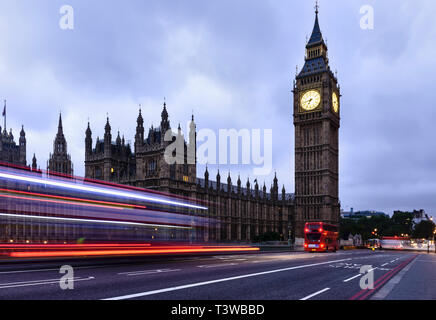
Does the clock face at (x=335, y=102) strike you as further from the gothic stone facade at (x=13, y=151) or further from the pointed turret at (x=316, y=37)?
the gothic stone facade at (x=13, y=151)

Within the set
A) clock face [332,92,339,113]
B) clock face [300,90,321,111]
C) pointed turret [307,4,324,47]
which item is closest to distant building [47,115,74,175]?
clock face [300,90,321,111]

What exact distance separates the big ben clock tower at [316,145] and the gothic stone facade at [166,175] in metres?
12.2

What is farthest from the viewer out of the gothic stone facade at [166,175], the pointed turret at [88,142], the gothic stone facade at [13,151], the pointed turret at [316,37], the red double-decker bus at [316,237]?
the pointed turret at [316,37]

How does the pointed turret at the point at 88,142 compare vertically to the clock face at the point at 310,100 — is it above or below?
below

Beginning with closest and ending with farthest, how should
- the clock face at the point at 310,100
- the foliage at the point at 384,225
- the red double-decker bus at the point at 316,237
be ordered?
the red double-decker bus at the point at 316,237
the clock face at the point at 310,100
the foliage at the point at 384,225

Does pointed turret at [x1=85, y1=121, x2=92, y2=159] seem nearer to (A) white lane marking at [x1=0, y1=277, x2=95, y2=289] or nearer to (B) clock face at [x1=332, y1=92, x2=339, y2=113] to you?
(B) clock face at [x1=332, y1=92, x2=339, y2=113]

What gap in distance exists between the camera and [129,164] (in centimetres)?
8738

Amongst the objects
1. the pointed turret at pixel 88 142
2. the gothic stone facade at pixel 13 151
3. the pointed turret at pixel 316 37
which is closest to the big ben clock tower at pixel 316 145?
the pointed turret at pixel 316 37

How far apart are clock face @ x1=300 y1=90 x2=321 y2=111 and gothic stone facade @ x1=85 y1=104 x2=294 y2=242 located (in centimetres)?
2741

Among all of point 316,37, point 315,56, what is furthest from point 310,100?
point 316,37

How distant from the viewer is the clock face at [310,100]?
99950 mm

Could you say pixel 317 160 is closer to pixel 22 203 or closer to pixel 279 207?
pixel 279 207
